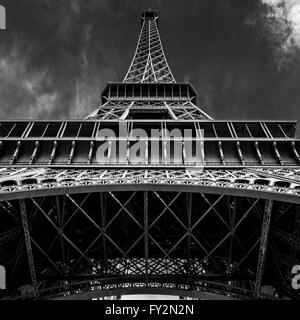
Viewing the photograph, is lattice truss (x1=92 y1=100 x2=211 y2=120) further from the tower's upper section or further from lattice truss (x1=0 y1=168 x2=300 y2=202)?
lattice truss (x1=0 y1=168 x2=300 y2=202)

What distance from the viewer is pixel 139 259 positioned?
20.5 metres

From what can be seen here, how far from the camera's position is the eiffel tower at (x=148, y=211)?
16266 mm

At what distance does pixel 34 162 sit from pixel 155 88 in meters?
26.5

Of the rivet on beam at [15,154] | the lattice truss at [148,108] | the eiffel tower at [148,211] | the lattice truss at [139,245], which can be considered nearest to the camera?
the eiffel tower at [148,211]

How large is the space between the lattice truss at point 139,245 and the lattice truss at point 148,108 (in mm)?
13847

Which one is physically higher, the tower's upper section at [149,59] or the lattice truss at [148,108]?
the tower's upper section at [149,59]

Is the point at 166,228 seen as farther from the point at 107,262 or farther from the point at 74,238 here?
the point at 74,238

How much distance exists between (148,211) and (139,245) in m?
2.23

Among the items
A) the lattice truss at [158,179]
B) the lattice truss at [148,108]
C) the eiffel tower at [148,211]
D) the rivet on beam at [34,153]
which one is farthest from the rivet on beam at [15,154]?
the lattice truss at [148,108]

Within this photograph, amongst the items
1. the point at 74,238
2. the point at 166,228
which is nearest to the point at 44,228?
the point at 74,238

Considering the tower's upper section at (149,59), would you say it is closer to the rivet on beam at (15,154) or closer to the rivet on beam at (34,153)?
the rivet on beam at (34,153)

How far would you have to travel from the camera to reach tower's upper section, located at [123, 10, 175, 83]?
53.0 m

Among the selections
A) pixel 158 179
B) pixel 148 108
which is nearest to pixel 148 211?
pixel 158 179

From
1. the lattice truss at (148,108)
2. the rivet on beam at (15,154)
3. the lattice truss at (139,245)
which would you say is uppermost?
the lattice truss at (148,108)
